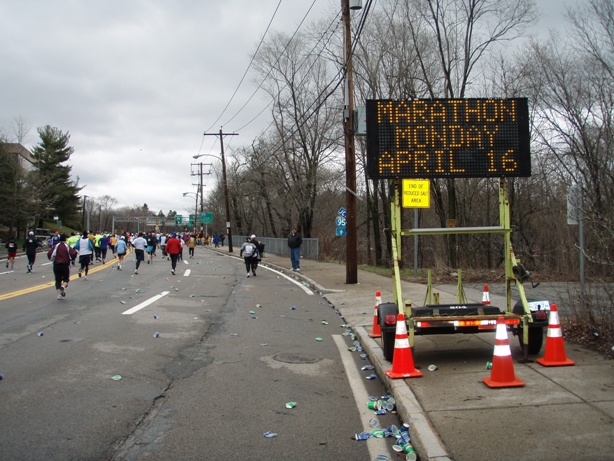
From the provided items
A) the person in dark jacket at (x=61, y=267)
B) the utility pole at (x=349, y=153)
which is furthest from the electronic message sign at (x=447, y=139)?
the person in dark jacket at (x=61, y=267)

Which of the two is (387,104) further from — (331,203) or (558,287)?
(331,203)

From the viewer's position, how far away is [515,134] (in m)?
6.98

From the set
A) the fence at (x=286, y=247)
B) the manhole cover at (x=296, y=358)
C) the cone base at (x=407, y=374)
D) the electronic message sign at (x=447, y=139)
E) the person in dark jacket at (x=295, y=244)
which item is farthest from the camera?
the fence at (x=286, y=247)

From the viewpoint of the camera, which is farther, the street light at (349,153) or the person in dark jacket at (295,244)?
the person in dark jacket at (295,244)

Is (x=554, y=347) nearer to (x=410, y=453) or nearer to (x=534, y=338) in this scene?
(x=534, y=338)

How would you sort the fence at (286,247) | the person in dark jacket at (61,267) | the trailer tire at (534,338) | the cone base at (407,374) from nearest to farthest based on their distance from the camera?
the cone base at (407,374)
the trailer tire at (534,338)
the person in dark jacket at (61,267)
the fence at (286,247)

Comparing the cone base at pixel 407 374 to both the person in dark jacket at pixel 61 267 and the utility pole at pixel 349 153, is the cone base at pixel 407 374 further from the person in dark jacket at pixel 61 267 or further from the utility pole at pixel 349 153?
the utility pole at pixel 349 153

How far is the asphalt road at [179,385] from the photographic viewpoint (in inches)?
165

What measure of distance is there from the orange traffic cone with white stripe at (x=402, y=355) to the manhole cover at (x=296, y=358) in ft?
5.18

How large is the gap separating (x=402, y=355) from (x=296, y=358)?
6.39 ft

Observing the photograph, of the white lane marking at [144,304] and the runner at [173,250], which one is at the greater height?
the runner at [173,250]

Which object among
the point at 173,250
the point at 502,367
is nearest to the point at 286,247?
the point at 173,250

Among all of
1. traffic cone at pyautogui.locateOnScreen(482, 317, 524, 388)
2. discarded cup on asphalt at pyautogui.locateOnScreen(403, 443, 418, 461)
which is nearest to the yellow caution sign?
traffic cone at pyautogui.locateOnScreen(482, 317, 524, 388)

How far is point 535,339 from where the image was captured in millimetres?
6551
